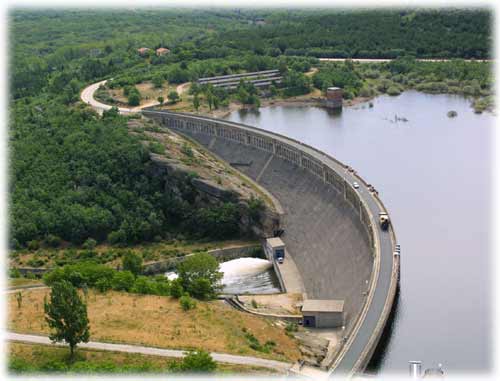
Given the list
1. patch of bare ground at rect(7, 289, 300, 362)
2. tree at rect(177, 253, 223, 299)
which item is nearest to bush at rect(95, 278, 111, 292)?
patch of bare ground at rect(7, 289, 300, 362)

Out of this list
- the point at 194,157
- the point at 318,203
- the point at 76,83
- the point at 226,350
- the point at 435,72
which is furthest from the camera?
the point at 435,72

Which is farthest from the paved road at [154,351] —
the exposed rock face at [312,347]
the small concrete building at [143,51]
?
the small concrete building at [143,51]

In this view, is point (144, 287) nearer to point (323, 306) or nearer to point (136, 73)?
point (323, 306)

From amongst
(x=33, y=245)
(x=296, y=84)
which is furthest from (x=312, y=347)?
(x=296, y=84)

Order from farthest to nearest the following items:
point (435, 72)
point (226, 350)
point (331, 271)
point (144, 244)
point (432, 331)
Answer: point (435, 72)
point (144, 244)
point (331, 271)
point (432, 331)
point (226, 350)

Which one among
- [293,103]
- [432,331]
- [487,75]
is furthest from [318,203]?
[487,75]

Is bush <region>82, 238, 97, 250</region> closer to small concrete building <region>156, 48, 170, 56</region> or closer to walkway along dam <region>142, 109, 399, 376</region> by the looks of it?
walkway along dam <region>142, 109, 399, 376</region>

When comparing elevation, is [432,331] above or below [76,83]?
below

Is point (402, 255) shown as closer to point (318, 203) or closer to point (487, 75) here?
point (318, 203)
